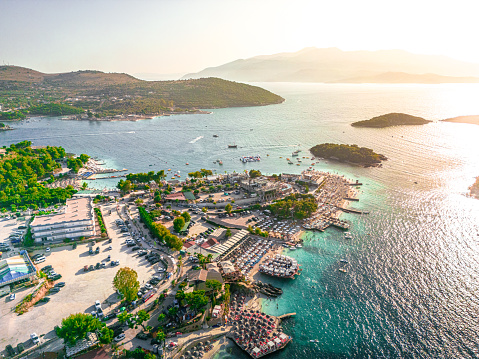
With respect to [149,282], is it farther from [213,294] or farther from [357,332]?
[357,332]

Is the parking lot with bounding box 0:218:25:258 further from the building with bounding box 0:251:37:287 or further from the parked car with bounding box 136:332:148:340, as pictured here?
the parked car with bounding box 136:332:148:340

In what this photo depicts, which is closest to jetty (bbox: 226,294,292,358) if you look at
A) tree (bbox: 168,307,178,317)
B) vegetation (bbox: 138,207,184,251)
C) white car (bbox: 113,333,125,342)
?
tree (bbox: 168,307,178,317)

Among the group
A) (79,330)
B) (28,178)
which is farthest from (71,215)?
(28,178)

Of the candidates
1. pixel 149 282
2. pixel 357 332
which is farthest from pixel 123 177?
pixel 357 332

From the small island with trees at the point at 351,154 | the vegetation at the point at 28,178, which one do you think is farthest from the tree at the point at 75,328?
the small island with trees at the point at 351,154

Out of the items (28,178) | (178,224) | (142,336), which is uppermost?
(28,178)

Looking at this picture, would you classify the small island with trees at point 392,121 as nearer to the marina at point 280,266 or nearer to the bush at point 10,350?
the marina at point 280,266

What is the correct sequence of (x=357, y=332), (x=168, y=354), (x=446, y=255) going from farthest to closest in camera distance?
(x=446, y=255), (x=357, y=332), (x=168, y=354)

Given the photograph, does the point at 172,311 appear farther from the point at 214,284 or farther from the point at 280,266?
the point at 280,266
